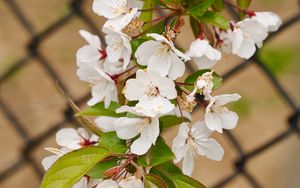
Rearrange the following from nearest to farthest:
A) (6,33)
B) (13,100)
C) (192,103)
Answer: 1. (192,103)
2. (13,100)
3. (6,33)

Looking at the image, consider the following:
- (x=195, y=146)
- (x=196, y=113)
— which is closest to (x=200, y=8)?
(x=195, y=146)

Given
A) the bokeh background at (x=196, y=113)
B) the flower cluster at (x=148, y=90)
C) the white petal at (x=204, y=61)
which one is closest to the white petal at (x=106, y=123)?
the flower cluster at (x=148, y=90)

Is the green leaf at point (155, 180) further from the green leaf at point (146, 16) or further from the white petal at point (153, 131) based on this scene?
the green leaf at point (146, 16)

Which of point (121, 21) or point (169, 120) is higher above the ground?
point (121, 21)

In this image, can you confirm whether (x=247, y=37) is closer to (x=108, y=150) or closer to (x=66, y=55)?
(x=108, y=150)

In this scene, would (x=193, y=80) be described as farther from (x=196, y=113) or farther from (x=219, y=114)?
(x=196, y=113)

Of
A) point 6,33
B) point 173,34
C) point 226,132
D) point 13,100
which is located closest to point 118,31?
point 173,34
